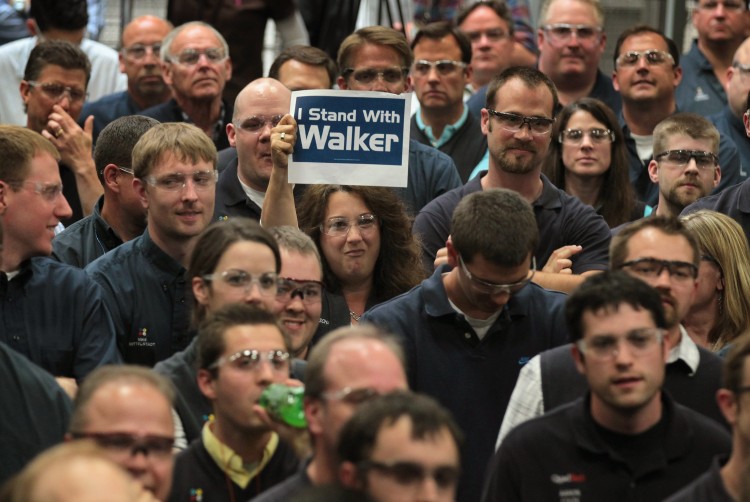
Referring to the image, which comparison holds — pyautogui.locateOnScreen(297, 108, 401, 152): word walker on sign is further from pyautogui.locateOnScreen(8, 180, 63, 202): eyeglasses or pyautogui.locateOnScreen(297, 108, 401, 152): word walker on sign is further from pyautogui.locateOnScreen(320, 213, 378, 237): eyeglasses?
pyautogui.locateOnScreen(8, 180, 63, 202): eyeglasses

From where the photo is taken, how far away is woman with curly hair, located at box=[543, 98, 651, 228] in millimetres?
9492

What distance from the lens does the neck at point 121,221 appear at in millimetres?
8406

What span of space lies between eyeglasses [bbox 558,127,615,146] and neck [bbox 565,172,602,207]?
0.20m

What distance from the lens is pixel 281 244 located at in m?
7.34

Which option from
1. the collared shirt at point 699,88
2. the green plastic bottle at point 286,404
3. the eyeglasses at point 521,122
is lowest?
the green plastic bottle at point 286,404

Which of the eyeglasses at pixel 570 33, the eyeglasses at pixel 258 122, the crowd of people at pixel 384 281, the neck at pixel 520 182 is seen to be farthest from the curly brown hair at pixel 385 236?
the eyeglasses at pixel 570 33

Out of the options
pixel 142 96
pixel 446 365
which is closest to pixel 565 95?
pixel 142 96

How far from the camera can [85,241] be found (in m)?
8.34

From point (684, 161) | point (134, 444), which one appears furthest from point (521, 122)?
point (134, 444)

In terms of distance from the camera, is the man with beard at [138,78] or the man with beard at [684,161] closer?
the man with beard at [684,161]

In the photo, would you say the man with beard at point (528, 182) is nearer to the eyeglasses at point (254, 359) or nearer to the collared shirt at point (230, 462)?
the eyeglasses at point (254, 359)

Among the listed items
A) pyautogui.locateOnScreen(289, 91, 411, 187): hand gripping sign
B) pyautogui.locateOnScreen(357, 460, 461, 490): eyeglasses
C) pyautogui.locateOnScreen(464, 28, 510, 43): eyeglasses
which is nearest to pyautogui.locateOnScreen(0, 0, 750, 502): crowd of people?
pyautogui.locateOnScreen(357, 460, 461, 490): eyeglasses

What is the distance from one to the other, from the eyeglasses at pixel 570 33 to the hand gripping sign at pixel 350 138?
304 centimetres

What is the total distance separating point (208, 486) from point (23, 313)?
1658mm
